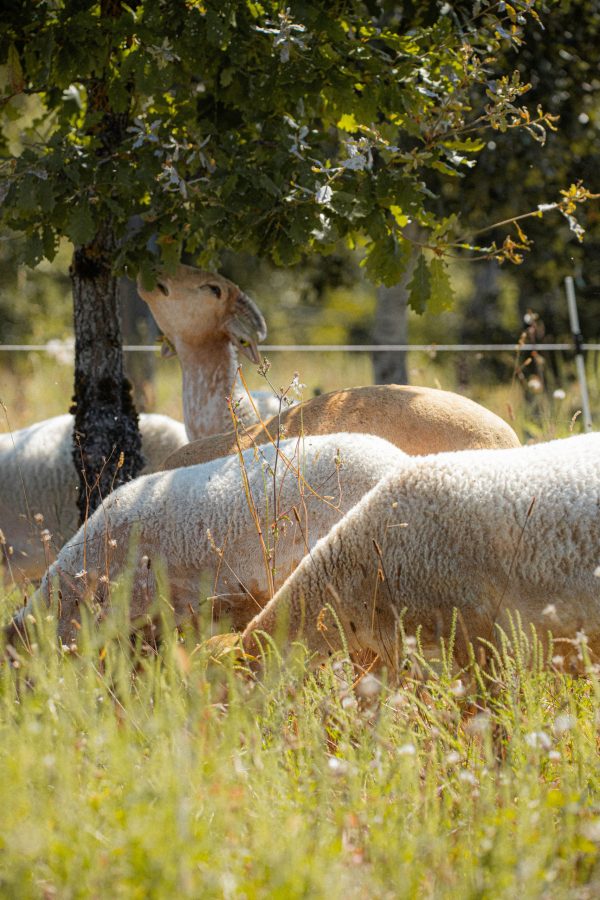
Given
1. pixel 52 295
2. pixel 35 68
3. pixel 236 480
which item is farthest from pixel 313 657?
pixel 52 295

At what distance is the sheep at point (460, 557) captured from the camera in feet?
9.65

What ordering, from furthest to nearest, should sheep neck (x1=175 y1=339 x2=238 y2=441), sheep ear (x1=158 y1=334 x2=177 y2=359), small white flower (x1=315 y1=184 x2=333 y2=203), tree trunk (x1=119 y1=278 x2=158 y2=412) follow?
tree trunk (x1=119 y1=278 x2=158 y2=412) → sheep ear (x1=158 y1=334 x2=177 y2=359) → sheep neck (x1=175 y1=339 x2=238 y2=441) → small white flower (x1=315 y1=184 x2=333 y2=203)

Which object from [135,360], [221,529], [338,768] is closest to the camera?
[338,768]

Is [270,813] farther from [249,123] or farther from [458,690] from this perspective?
[249,123]

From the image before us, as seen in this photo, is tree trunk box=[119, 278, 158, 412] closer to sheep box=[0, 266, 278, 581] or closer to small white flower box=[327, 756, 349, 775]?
sheep box=[0, 266, 278, 581]

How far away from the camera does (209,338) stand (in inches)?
224

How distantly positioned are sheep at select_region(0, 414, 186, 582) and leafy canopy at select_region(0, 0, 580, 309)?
1581 millimetres

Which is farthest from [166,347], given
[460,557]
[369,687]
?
[369,687]

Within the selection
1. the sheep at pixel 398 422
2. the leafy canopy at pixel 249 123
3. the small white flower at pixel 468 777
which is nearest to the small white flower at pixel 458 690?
the small white flower at pixel 468 777

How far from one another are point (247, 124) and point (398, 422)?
156 centimetres

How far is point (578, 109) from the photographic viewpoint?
775 centimetres

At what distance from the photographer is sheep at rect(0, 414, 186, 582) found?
545cm

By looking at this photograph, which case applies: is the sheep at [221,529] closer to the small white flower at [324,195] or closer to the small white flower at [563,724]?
the small white flower at [324,195]

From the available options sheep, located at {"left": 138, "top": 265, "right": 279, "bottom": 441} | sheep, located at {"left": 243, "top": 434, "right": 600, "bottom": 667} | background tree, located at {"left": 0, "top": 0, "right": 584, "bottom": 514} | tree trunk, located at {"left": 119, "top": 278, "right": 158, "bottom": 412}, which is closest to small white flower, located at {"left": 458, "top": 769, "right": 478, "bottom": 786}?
sheep, located at {"left": 243, "top": 434, "right": 600, "bottom": 667}
